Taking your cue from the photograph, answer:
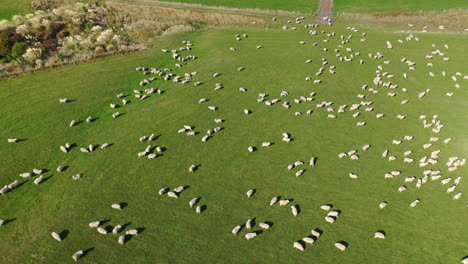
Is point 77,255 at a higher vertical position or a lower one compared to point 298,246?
higher

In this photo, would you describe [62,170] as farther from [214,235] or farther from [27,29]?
[27,29]

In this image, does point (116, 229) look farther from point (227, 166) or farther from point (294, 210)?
point (294, 210)

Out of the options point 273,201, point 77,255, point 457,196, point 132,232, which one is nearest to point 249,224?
point 273,201

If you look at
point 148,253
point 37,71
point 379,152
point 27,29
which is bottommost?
point 148,253

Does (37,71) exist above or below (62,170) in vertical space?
above

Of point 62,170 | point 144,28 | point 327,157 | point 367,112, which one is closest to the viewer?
point 62,170

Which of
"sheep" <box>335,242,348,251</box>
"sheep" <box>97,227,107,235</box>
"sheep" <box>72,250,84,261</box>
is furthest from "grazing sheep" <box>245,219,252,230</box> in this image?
"sheep" <box>72,250,84,261</box>

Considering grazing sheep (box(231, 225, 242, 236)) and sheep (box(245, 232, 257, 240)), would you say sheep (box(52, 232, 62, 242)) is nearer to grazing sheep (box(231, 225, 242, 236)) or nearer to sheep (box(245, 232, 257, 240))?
grazing sheep (box(231, 225, 242, 236))

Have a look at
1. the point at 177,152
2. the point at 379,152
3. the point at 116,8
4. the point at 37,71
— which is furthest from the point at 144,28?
the point at 379,152
